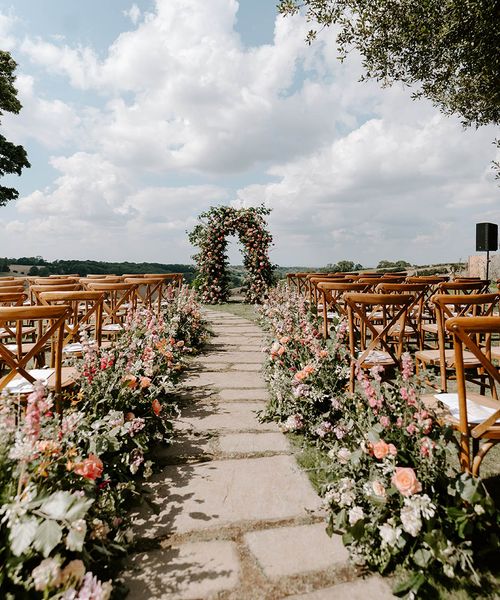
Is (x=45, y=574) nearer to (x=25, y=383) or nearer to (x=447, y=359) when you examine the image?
(x=25, y=383)

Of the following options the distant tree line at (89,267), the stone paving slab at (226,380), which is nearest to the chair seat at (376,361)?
the stone paving slab at (226,380)

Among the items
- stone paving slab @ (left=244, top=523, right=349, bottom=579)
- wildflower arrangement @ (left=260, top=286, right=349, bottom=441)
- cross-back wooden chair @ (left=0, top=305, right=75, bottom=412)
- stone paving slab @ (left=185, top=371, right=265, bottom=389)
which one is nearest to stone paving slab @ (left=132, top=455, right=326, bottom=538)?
stone paving slab @ (left=244, top=523, right=349, bottom=579)

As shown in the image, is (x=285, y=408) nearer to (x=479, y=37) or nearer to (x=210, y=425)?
(x=210, y=425)

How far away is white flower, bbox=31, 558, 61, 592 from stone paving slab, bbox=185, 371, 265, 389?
257 centimetres

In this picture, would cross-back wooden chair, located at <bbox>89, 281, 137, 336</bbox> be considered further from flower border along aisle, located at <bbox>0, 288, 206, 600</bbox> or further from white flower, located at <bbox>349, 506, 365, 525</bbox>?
white flower, located at <bbox>349, 506, 365, 525</bbox>

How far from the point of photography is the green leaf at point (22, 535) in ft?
3.59

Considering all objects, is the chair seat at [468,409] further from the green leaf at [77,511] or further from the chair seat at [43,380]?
the chair seat at [43,380]

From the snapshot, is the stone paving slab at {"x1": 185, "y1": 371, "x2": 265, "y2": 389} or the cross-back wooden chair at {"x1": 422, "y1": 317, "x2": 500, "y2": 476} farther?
the stone paving slab at {"x1": 185, "y1": 371, "x2": 265, "y2": 389}

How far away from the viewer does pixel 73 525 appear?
111 centimetres

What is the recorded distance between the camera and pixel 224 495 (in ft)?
6.33

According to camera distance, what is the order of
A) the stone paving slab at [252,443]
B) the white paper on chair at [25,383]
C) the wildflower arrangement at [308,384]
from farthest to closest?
the wildflower arrangement at [308,384]
the stone paving slab at [252,443]
the white paper on chair at [25,383]

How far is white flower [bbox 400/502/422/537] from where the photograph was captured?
134 cm

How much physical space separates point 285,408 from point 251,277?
29.7ft

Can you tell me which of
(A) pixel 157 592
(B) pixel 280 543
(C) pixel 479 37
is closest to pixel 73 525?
(A) pixel 157 592
